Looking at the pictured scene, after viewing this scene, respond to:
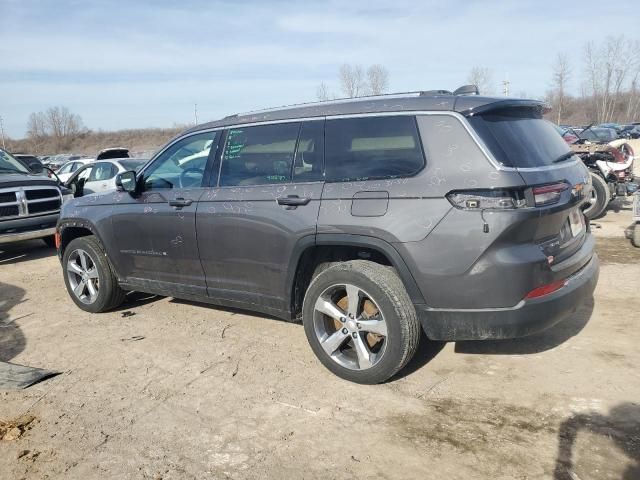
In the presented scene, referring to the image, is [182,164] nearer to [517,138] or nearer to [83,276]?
[83,276]

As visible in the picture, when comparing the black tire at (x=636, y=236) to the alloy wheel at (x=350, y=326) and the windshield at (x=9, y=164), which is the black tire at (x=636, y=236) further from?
the windshield at (x=9, y=164)

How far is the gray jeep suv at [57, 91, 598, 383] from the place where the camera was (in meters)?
3.11

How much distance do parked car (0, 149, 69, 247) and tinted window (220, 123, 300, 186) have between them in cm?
553

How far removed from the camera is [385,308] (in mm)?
3398

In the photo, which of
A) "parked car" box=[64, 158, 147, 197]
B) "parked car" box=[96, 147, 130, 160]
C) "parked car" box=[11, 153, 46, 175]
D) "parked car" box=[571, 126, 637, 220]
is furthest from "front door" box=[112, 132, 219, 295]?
"parked car" box=[96, 147, 130, 160]

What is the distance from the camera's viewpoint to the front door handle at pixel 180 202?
4.44 m

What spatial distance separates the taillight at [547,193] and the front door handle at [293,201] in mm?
1473

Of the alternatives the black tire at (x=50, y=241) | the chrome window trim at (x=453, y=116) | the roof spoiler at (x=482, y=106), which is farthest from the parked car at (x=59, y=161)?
the roof spoiler at (x=482, y=106)

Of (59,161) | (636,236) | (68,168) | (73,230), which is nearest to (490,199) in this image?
(73,230)

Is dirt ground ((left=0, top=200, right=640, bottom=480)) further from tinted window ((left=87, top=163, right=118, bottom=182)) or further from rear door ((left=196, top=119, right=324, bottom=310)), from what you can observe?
tinted window ((left=87, top=163, right=118, bottom=182))

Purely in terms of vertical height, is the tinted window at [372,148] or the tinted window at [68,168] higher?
the tinted window at [372,148]

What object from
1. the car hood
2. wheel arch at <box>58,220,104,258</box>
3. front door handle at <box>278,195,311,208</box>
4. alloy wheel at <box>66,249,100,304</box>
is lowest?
alloy wheel at <box>66,249,100,304</box>

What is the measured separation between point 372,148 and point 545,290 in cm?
140

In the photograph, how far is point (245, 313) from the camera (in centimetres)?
524
